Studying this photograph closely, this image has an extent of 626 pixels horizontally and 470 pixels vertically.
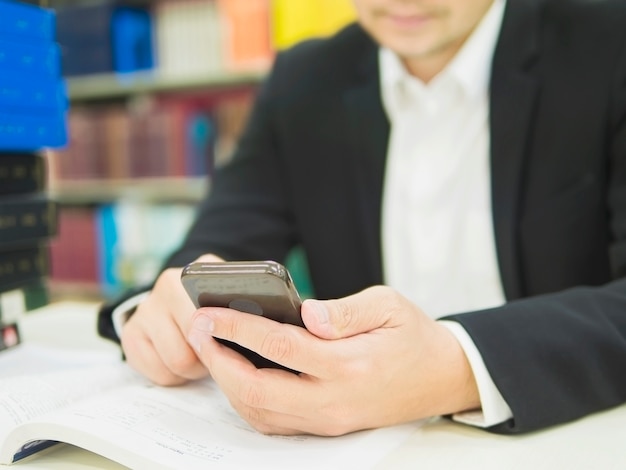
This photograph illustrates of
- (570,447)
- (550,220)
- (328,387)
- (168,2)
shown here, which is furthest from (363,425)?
(168,2)

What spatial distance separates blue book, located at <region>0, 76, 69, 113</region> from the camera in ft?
2.95

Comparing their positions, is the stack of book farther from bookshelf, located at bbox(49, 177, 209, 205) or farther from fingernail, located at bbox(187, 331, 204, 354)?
bookshelf, located at bbox(49, 177, 209, 205)

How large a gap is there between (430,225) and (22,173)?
630mm

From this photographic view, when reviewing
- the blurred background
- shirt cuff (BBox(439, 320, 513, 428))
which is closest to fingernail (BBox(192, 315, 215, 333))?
shirt cuff (BBox(439, 320, 513, 428))

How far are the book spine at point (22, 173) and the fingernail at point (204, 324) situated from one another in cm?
51

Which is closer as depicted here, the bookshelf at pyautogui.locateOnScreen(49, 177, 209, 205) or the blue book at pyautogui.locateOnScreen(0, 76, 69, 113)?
the blue book at pyautogui.locateOnScreen(0, 76, 69, 113)

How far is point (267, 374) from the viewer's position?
57cm

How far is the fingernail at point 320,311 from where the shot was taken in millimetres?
547

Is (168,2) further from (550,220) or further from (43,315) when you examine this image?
(550,220)

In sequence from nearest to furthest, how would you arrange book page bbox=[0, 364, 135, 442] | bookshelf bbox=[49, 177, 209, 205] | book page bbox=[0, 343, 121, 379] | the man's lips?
1. book page bbox=[0, 364, 135, 442]
2. book page bbox=[0, 343, 121, 379]
3. the man's lips
4. bookshelf bbox=[49, 177, 209, 205]

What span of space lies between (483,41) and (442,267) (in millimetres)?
364

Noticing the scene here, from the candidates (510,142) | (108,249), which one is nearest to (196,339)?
(510,142)

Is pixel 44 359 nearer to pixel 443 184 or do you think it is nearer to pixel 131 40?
pixel 443 184

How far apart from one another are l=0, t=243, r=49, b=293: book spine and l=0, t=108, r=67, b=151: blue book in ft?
0.47
